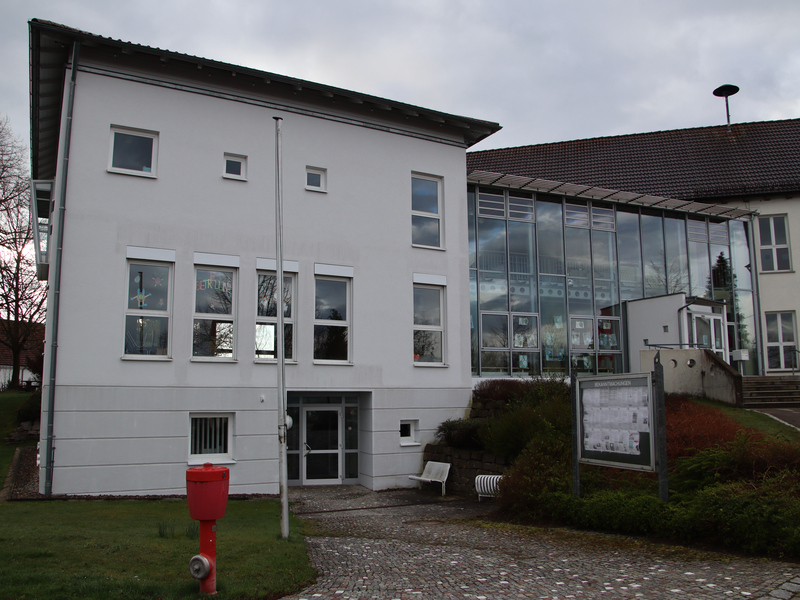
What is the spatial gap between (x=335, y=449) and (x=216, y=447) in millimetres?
3214

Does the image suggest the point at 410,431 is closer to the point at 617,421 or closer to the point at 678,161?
the point at 617,421

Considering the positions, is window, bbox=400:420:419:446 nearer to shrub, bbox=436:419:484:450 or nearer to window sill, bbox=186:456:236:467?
shrub, bbox=436:419:484:450

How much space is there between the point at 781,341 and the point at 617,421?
60.3ft

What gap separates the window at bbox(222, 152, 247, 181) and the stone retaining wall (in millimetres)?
7878

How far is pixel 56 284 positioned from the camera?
13.4 m

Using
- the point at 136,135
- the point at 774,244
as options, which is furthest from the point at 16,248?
the point at 774,244

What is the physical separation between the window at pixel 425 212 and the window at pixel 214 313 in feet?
16.7

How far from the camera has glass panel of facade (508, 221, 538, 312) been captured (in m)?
20.4

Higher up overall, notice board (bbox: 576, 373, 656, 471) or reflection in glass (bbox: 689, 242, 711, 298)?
reflection in glass (bbox: 689, 242, 711, 298)

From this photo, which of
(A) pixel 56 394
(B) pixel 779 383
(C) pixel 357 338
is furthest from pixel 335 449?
(B) pixel 779 383

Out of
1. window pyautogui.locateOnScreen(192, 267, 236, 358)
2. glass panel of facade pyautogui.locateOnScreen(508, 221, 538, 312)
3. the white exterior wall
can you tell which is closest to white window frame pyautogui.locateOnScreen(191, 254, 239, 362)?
window pyautogui.locateOnScreen(192, 267, 236, 358)

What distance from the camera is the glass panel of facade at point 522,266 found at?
20438mm

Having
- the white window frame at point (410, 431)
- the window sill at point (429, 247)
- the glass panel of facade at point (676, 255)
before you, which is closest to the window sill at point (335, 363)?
the white window frame at point (410, 431)

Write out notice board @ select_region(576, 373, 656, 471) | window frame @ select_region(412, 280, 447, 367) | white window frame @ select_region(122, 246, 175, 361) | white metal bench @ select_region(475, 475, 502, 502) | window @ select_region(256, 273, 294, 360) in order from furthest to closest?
window frame @ select_region(412, 280, 447, 367) → window @ select_region(256, 273, 294, 360) → white window frame @ select_region(122, 246, 175, 361) → white metal bench @ select_region(475, 475, 502, 502) → notice board @ select_region(576, 373, 656, 471)
